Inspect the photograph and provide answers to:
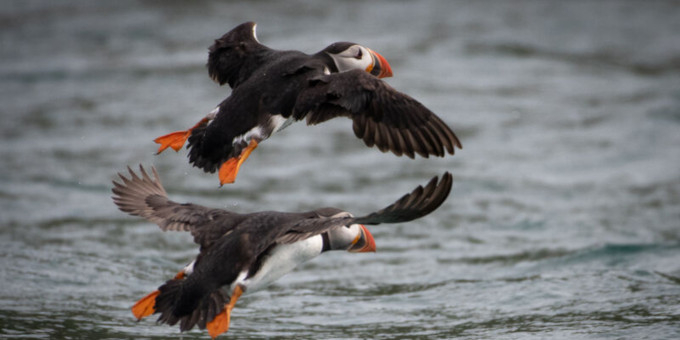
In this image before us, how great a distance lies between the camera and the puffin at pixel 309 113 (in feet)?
16.6

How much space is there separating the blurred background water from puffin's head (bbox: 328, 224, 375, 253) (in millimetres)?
984

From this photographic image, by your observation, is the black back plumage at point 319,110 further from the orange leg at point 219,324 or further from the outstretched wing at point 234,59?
the orange leg at point 219,324

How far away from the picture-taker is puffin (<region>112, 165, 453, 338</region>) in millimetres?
4766

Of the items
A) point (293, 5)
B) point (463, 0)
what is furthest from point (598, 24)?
point (293, 5)

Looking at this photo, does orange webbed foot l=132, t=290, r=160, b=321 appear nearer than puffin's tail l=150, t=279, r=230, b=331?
No

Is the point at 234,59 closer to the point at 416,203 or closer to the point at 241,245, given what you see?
the point at 241,245

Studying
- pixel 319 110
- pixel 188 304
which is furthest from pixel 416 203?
pixel 188 304

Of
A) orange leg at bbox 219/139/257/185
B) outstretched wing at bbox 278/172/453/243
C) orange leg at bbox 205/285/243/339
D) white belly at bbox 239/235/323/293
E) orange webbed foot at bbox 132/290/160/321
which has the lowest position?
orange leg at bbox 205/285/243/339

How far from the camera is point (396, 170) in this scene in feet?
37.3

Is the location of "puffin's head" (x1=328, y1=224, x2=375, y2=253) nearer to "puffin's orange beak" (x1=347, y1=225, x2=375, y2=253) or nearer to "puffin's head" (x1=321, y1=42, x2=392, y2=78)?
"puffin's orange beak" (x1=347, y1=225, x2=375, y2=253)

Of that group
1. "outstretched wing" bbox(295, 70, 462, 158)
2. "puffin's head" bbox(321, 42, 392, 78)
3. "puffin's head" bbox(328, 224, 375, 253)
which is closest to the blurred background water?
"puffin's head" bbox(328, 224, 375, 253)

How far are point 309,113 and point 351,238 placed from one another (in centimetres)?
70

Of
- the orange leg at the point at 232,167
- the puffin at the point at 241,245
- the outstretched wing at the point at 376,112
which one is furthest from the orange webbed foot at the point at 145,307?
the outstretched wing at the point at 376,112

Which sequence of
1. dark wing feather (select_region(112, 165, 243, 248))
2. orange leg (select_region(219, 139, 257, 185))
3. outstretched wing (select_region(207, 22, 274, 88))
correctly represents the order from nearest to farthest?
orange leg (select_region(219, 139, 257, 185)), dark wing feather (select_region(112, 165, 243, 248)), outstretched wing (select_region(207, 22, 274, 88))
